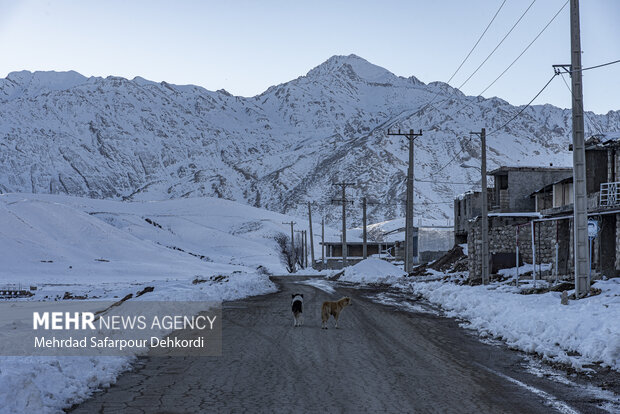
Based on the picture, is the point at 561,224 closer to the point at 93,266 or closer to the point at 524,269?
the point at 524,269

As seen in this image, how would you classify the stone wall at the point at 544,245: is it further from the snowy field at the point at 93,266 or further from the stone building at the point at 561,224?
the snowy field at the point at 93,266

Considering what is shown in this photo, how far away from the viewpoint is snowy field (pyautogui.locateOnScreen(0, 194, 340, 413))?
8.57 m

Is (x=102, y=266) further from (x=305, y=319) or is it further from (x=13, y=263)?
(x=305, y=319)

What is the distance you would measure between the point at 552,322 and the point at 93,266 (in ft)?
253

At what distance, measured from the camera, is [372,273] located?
178 feet

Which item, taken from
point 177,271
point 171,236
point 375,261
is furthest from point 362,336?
point 171,236

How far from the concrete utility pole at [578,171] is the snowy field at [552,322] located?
0.87 meters

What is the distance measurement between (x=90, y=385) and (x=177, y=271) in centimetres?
7864

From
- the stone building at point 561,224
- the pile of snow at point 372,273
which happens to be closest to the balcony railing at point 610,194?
the stone building at point 561,224

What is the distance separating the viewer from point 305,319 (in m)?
19.6

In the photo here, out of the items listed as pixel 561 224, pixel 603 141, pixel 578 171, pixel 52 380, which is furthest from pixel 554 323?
pixel 561 224

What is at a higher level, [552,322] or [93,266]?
[552,322]

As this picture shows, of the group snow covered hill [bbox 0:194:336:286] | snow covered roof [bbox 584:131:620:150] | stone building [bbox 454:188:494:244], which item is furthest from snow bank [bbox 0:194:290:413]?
stone building [bbox 454:188:494:244]

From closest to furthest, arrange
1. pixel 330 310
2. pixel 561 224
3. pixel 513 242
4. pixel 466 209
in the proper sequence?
pixel 330 310 → pixel 561 224 → pixel 513 242 → pixel 466 209
